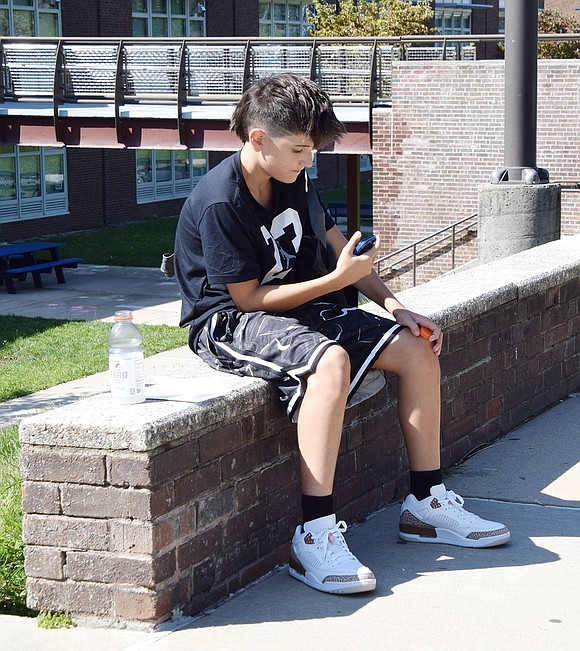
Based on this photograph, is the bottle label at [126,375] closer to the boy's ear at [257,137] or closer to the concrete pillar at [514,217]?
the boy's ear at [257,137]

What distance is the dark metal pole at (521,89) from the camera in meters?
7.96

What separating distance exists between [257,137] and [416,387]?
3.41ft

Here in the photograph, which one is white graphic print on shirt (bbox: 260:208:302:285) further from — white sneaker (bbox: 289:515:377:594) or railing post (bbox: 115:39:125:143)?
railing post (bbox: 115:39:125:143)

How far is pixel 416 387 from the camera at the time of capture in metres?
4.01

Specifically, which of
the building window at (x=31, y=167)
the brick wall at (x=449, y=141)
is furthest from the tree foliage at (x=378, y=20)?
the brick wall at (x=449, y=141)

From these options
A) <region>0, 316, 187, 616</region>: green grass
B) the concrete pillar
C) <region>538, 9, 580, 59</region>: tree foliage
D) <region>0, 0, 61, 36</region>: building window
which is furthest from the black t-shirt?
<region>538, 9, 580, 59</region>: tree foliage

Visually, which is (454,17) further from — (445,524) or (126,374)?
(126,374)

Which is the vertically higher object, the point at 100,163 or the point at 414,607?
the point at 100,163

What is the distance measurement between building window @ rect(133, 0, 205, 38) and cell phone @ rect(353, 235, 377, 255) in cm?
2735

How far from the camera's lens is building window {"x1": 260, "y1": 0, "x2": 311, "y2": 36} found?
3659 cm

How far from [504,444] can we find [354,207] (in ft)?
56.7

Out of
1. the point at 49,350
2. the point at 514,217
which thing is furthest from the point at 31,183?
the point at 514,217

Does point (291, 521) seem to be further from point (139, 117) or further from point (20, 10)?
point (20, 10)

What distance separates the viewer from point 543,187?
838 cm
